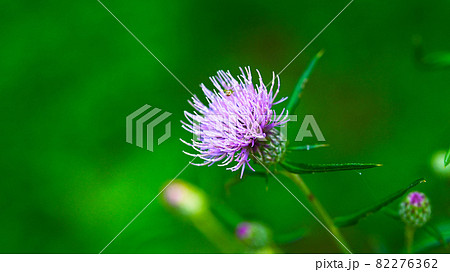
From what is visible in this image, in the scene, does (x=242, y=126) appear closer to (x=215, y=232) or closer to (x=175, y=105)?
(x=215, y=232)

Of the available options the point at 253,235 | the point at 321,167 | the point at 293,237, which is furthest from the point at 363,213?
the point at 253,235

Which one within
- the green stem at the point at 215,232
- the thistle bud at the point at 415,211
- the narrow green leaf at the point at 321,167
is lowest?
the narrow green leaf at the point at 321,167

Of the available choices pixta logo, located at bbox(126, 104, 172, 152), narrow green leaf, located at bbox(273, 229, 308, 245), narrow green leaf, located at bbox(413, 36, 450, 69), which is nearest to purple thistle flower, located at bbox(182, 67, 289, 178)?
→ narrow green leaf, located at bbox(273, 229, 308, 245)

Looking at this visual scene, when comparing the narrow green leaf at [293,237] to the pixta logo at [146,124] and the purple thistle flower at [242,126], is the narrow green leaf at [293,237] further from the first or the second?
the pixta logo at [146,124]

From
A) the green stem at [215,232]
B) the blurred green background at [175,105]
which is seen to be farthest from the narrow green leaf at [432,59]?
the green stem at [215,232]

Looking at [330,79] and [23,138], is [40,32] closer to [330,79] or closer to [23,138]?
[23,138]

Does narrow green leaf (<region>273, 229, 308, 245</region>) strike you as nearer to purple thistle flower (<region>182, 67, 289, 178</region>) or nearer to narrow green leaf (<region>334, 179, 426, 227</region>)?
narrow green leaf (<region>334, 179, 426, 227</region>)
